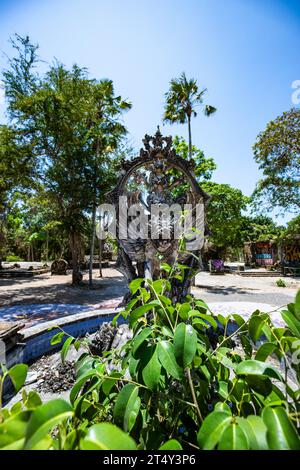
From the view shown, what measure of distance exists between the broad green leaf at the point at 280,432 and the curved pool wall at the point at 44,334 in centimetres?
295

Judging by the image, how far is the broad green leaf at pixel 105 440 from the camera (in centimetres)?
45

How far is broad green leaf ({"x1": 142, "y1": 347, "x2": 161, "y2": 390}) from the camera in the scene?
0.75m

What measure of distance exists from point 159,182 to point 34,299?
364 inches

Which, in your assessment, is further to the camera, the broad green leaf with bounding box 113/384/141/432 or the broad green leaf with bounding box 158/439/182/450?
the broad green leaf with bounding box 113/384/141/432

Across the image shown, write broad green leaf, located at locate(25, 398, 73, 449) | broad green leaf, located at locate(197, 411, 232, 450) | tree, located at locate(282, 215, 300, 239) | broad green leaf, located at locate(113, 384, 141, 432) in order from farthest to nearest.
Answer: tree, located at locate(282, 215, 300, 239), broad green leaf, located at locate(113, 384, 141, 432), broad green leaf, located at locate(197, 411, 232, 450), broad green leaf, located at locate(25, 398, 73, 449)

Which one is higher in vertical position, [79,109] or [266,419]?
[79,109]

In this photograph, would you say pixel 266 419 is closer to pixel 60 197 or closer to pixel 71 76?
pixel 60 197

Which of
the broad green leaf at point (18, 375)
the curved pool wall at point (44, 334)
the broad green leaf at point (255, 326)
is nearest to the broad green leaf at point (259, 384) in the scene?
the broad green leaf at point (255, 326)

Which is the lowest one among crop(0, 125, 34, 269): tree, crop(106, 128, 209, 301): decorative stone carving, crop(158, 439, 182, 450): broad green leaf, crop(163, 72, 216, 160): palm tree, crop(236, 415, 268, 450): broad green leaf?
crop(158, 439, 182, 450): broad green leaf

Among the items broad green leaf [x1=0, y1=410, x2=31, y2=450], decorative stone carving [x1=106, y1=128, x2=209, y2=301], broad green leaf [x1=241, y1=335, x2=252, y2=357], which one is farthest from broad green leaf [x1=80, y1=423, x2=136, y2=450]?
decorative stone carving [x1=106, y1=128, x2=209, y2=301]

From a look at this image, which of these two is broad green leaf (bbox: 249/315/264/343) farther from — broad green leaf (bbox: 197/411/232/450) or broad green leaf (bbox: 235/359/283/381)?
broad green leaf (bbox: 197/411/232/450)

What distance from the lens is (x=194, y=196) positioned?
448 centimetres

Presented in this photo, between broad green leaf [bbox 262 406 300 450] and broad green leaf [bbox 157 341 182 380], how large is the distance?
277mm
